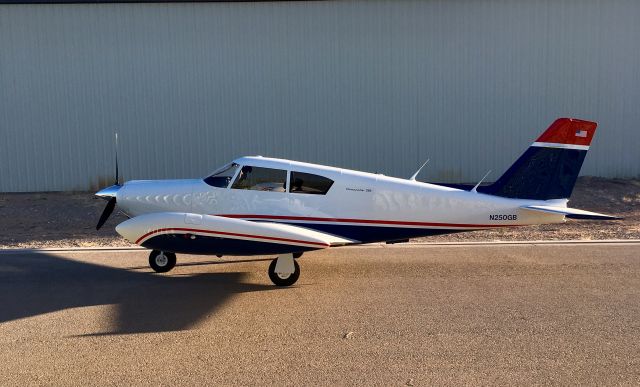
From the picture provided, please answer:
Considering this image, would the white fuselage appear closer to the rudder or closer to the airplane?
the airplane

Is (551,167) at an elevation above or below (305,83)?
below

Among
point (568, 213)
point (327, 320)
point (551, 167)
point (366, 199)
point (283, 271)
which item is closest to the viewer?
point (327, 320)

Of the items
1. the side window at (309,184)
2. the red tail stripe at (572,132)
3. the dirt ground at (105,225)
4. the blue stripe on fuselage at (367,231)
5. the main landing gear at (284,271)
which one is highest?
the red tail stripe at (572,132)

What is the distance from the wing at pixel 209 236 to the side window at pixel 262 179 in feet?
2.82

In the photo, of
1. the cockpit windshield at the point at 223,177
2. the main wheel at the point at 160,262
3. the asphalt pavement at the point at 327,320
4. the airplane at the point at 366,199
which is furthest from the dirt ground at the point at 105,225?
the cockpit windshield at the point at 223,177

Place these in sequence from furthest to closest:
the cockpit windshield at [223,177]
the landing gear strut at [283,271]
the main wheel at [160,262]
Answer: the main wheel at [160,262] → the cockpit windshield at [223,177] → the landing gear strut at [283,271]

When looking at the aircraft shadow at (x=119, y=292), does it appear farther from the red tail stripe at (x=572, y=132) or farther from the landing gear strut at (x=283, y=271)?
the red tail stripe at (x=572, y=132)

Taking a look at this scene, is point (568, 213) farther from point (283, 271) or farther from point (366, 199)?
point (283, 271)

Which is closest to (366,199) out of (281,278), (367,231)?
(367,231)

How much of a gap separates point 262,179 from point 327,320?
2618mm

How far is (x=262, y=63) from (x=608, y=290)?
11.0m

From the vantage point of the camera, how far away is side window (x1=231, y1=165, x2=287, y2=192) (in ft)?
26.0

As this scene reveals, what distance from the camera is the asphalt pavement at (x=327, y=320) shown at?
4.80 metres

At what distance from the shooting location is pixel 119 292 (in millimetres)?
7188
